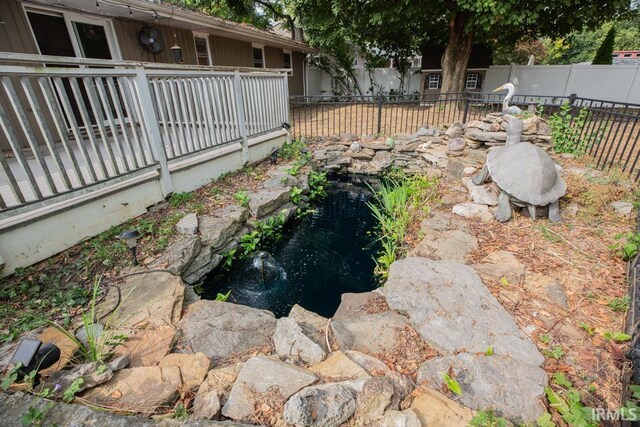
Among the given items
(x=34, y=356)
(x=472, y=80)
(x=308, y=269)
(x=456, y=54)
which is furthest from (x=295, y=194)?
(x=472, y=80)

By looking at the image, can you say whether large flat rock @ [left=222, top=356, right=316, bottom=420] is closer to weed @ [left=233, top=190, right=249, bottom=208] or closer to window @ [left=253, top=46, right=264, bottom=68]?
weed @ [left=233, top=190, right=249, bottom=208]

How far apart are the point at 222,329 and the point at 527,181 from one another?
124 inches

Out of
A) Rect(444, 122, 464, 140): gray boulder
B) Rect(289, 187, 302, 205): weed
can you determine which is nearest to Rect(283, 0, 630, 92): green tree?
Rect(444, 122, 464, 140): gray boulder

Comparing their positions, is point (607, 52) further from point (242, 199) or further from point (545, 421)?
point (545, 421)

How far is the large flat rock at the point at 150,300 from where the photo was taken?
2.10m

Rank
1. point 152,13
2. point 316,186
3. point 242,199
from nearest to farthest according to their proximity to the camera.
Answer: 1. point 242,199
2. point 152,13
3. point 316,186

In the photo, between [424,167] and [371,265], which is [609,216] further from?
[424,167]

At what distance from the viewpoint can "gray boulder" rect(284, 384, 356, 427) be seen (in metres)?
1.31

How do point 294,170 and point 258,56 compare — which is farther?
point 258,56

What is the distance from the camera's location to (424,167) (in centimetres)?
616

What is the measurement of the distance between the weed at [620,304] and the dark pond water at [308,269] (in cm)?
192

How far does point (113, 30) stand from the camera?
538cm

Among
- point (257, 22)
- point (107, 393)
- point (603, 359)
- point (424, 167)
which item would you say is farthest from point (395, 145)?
point (257, 22)

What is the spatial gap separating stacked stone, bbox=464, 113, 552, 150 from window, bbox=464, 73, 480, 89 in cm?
887
